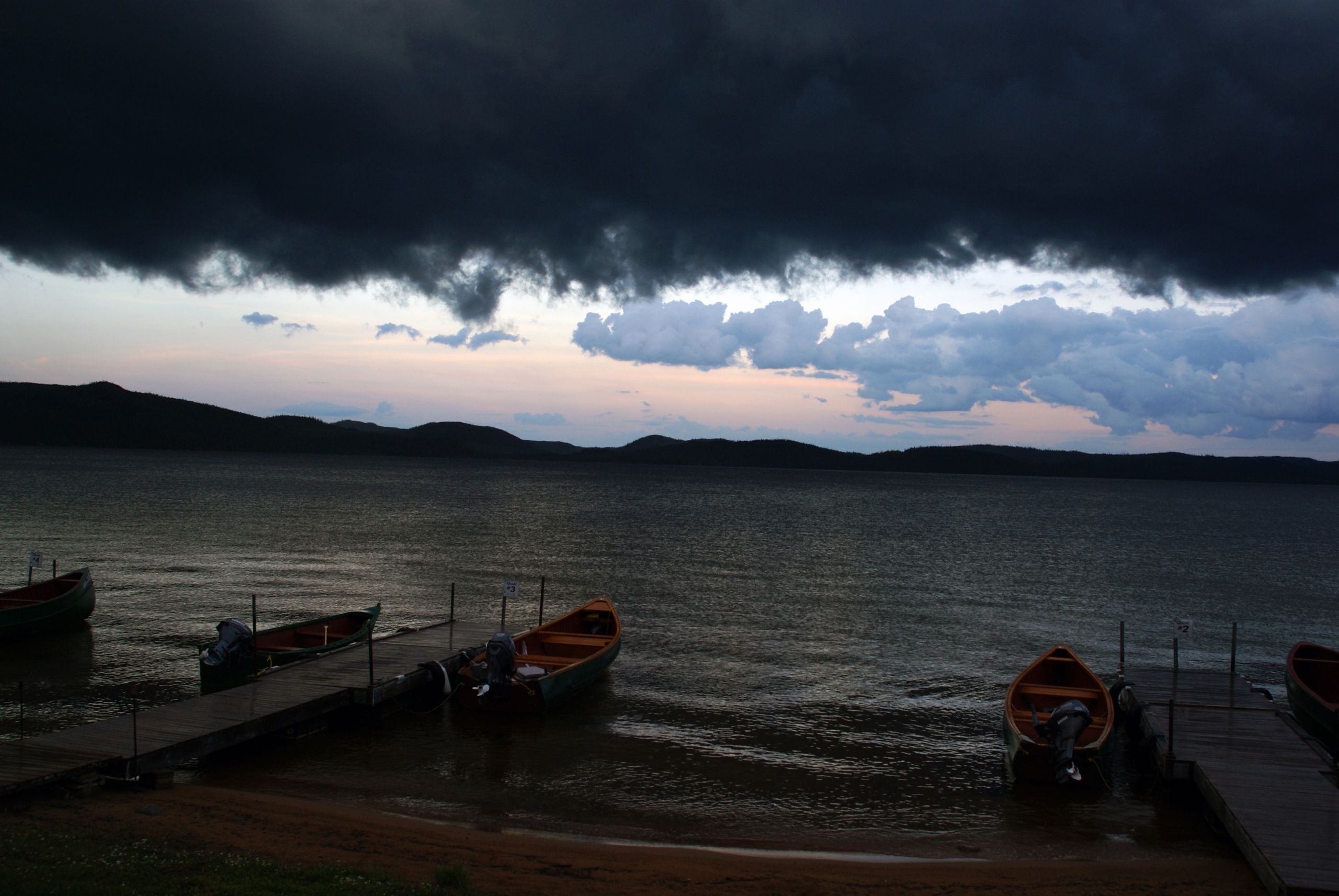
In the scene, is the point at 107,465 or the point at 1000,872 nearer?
the point at 1000,872

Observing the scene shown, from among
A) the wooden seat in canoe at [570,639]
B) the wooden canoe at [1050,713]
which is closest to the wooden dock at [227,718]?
the wooden seat in canoe at [570,639]

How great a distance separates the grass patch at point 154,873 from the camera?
30.7 feet

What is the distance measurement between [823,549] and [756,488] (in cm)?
12236

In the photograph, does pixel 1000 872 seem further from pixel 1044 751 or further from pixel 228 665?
pixel 228 665

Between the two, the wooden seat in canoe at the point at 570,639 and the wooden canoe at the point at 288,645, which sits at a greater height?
the wooden seat in canoe at the point at 570,639

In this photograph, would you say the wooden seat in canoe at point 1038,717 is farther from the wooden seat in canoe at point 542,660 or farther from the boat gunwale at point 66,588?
the boat gunwale at point 66,588

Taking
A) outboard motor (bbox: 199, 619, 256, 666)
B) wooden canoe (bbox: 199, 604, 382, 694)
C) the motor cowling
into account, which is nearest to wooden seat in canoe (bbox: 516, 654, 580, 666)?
the motor cowling

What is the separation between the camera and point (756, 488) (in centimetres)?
18550

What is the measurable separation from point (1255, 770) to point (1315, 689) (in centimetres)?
847

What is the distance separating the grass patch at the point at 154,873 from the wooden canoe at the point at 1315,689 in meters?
17.8

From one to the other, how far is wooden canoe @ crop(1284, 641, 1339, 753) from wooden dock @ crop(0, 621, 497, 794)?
2003 cm

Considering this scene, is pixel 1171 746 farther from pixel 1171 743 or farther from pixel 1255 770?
pixel 1255 770

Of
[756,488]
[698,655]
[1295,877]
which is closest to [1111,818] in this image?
[1295,877]

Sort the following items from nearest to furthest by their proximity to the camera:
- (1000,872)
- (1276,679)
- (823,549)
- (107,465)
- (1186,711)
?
1. (1000,872)
2. (1186,711)
3. (1276,679)
4. (823,549)
5. (107,465)
